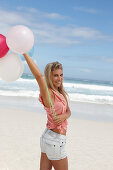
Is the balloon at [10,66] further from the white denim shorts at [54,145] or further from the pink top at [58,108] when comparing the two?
the white denim shorts at [54,145]

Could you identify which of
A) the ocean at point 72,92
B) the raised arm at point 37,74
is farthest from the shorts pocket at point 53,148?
the ocean at point 72,92

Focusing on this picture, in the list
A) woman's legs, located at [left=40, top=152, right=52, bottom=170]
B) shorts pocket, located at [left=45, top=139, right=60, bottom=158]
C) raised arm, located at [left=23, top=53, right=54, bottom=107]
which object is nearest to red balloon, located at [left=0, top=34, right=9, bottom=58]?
raised arm, located at [left=23, top=53, right=54, bottom=107]

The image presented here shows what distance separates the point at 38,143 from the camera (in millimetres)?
5316

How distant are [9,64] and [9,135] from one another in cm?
368

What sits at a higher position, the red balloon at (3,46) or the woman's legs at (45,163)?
the red balloon at (3,46)

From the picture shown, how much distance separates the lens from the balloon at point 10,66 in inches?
93.1

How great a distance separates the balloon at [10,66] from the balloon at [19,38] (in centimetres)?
20

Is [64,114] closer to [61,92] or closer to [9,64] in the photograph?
[61,92]

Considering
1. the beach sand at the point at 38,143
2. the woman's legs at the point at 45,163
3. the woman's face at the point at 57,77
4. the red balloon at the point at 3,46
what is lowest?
the beach sand at the point at 38,143

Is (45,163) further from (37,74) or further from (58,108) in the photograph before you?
(37,74)

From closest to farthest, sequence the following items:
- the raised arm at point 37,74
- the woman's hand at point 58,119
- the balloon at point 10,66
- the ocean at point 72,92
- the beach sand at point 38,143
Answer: the raised arm at point 37,74 → the woman's hand at point 58,119 → the balloon at point 10,66 → the beach sand at point 38,143 → the ocean at point 72,92

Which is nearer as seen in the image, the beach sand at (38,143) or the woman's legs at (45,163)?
the woman's legs at (45,163)

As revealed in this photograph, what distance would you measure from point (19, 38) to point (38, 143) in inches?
142

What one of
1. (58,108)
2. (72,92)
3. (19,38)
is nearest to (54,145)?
(58,108)
